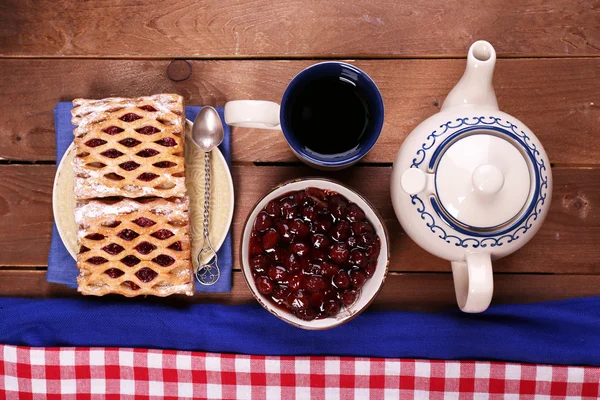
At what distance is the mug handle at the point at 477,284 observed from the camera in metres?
0.68

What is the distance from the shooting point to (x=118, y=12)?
38.0 inches

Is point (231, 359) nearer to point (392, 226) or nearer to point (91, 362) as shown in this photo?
point (91, 362)

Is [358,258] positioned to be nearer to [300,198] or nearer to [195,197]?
[300,198]

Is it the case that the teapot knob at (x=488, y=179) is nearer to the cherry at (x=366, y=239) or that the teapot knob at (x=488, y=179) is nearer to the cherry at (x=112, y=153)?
the cherry at (x=366, y=239)

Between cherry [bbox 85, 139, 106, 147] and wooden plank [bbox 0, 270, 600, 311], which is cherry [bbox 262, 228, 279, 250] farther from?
cherry [bbox 85, 139, 106, 147]

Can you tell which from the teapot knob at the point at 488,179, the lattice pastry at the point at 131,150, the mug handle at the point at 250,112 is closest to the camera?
the teapot knob at the point at 488,179

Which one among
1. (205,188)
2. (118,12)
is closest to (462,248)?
(205,188)

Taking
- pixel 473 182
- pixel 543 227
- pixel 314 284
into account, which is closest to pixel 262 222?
pixel 314 284

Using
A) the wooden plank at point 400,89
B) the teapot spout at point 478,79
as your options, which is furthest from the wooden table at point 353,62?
the teapot spout at point 478,79

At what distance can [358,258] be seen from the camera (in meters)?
0.81

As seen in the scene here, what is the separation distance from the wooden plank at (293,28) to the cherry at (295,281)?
1.40 feet

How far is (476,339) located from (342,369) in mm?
259

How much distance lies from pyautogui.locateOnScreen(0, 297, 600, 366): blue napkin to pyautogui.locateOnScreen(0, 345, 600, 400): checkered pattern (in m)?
0.02

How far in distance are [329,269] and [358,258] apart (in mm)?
50
